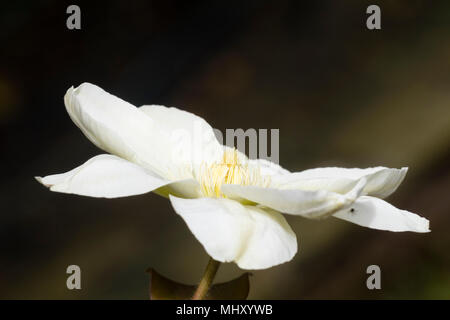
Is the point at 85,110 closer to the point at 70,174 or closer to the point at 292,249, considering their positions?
the point at 70,174

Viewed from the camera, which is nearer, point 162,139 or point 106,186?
point 106,186

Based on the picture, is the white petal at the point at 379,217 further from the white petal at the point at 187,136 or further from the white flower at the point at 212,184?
the white petal at the point at 187,136

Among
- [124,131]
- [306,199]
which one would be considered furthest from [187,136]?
[306,199]

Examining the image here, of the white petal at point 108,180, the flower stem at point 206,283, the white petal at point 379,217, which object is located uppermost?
the white petal at point 108,180

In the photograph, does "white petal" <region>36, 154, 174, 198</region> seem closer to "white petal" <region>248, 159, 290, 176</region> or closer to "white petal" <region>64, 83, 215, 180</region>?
"white petal" <region>64, 83, 215, 180</region>

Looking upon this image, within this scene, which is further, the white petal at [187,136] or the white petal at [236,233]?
the white petal at [187,136]

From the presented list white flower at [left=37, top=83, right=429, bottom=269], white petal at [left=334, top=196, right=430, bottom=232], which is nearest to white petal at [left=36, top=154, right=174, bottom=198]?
white flower at [left=37, top=83, right=429, bottom=269]

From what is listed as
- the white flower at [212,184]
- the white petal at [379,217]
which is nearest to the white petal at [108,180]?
the white flower at [212,184]

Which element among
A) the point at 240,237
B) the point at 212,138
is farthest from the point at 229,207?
the point at 212,138
